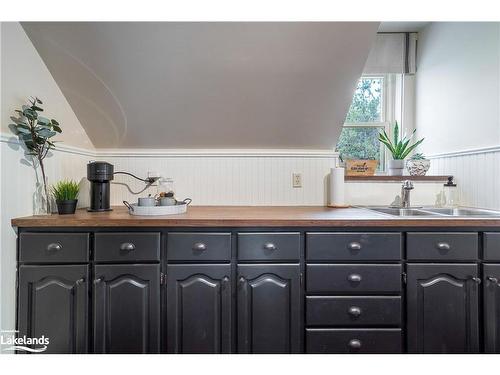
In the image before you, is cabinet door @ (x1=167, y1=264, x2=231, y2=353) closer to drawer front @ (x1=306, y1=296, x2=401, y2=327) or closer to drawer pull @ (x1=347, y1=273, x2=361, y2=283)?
drawer front @ (x1=306, y1=296, x2=401, y2=327)

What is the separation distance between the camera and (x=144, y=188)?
2.01 m

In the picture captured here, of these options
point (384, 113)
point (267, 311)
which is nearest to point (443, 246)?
point (267, 311)

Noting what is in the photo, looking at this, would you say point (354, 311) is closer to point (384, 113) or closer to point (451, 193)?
point (451, 193)

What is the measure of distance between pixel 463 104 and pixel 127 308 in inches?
97.4

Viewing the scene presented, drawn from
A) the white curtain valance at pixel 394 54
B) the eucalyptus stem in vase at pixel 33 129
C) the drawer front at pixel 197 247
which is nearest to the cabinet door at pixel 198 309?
the drawer front at pixel 197 247

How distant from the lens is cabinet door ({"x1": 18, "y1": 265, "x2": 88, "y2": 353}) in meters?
1.32

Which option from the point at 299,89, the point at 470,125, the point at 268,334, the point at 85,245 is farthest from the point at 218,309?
the point at 470,125

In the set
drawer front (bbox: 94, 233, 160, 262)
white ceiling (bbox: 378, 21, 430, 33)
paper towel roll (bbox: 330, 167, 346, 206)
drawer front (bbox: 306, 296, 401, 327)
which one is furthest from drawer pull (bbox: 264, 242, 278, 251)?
white ceiling (bbox: 378, 21, 430, 33)

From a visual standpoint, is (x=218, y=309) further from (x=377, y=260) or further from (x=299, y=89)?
(x=299, y=89)

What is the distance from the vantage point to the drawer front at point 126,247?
1.34 meters

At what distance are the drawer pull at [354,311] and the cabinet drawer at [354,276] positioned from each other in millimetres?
77

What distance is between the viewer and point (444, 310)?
1.35 metres

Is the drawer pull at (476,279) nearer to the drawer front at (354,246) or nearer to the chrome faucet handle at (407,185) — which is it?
the drawer front at (354,246)
